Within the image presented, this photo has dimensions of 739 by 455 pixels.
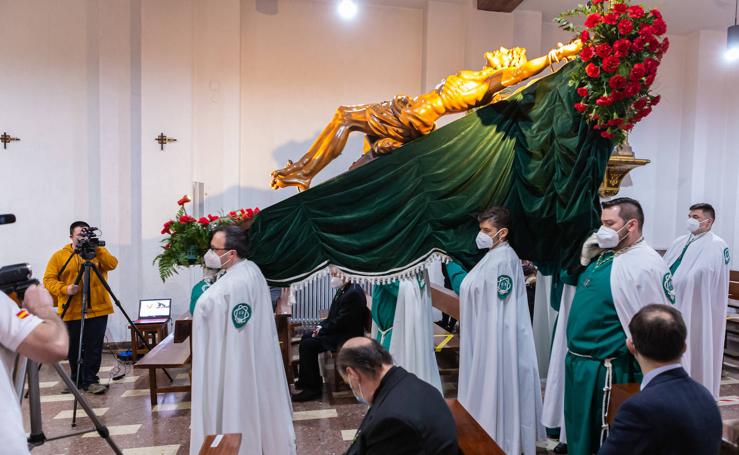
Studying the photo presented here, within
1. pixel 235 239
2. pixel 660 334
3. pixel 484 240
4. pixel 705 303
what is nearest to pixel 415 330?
pixel 484 240

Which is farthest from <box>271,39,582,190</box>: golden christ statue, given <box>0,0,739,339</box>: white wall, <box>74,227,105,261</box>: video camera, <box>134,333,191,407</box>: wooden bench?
<box>0,0,739,339</box>: white wall

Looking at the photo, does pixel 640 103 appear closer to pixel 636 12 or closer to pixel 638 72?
pixel 638 72

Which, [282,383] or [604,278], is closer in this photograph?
[604,278]

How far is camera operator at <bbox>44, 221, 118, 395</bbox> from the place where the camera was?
167 inches

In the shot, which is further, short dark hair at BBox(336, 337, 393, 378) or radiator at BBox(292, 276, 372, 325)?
radiator at BBox(292, 276, 372, 325)

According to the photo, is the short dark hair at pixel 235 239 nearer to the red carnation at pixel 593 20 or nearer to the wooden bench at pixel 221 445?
the wooden bench at pixel 221 445

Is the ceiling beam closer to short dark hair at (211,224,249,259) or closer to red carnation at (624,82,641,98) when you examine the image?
red carnation at (624,82,641,98)

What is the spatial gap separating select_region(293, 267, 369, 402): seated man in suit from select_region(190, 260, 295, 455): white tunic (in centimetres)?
144

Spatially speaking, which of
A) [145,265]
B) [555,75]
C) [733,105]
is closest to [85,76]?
[145,265]

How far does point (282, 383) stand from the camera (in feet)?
9.28

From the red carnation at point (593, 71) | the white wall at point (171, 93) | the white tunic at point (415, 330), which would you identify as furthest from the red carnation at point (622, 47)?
the white wall at point (171, 93)

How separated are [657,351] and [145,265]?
5301 millimetres

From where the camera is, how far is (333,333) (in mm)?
4312

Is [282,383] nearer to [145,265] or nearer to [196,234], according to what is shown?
[196,234]
